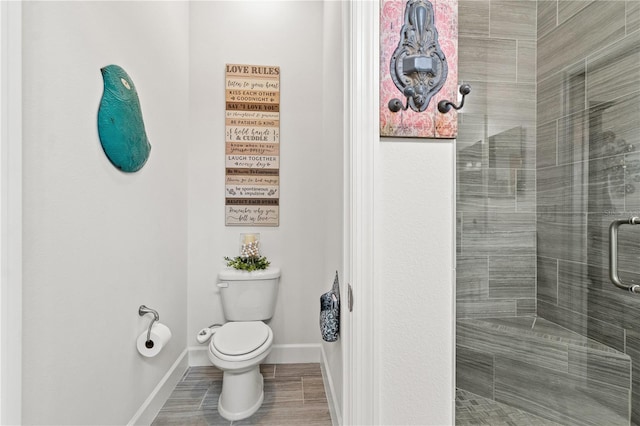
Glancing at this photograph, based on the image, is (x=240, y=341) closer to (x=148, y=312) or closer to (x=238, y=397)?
(x=238, y=397)

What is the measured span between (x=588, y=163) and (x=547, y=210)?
1.15 ft

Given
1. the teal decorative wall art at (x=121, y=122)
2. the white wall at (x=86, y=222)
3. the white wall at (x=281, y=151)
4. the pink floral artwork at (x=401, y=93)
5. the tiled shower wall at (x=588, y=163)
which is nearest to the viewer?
the pink floral artwork at (x=401, y=93)

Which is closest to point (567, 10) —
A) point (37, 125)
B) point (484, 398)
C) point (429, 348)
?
point (429, 348)

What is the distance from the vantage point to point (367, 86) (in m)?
0.80

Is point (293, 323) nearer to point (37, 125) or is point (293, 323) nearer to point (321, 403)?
point (321, 403)

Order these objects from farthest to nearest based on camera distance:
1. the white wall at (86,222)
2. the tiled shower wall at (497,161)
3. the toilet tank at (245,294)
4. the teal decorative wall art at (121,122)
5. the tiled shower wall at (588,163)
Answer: the toilet tank at (245,294) < the tiled shower wall at (497,161) < the tiled shower wall at (588,163) < the teal decorative wall art at (121,122) < the white wall at (86,222)

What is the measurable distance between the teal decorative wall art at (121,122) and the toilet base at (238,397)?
1.20 m

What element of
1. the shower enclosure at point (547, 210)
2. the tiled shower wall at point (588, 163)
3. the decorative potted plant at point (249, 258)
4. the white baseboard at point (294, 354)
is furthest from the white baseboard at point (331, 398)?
the tiled shower wall at point (588, 163)

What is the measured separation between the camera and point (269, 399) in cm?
188

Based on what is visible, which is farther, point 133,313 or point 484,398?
point 484,398

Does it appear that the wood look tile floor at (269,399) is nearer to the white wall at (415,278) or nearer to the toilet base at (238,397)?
the toilet base at (238,397)

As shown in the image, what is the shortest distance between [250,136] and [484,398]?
2.22 m

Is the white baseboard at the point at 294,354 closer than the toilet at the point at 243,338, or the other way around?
the toilet at the point at 243,338

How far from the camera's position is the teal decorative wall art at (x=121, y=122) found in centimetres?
130
